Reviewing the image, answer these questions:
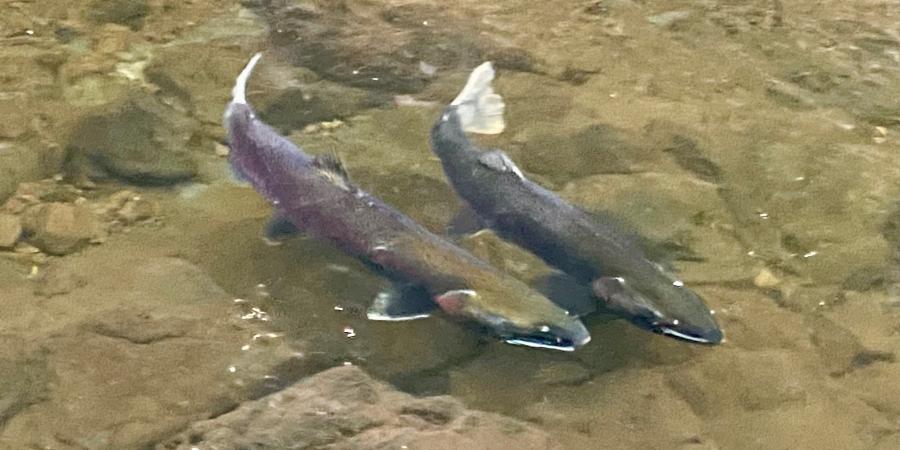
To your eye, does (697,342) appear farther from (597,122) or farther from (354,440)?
(597,122)

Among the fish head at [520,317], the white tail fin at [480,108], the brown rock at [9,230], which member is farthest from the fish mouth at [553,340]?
the brown rock at [9,230]

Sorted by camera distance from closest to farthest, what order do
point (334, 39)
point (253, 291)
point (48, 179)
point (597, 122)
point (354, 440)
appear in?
1. point (354, 440)
2. point (253, 291)
3. point (48, 179)
4. point (597, 122)
5. point (334, 39)

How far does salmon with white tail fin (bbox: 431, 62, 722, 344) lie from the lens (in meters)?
2.80

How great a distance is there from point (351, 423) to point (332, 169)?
0.90 m

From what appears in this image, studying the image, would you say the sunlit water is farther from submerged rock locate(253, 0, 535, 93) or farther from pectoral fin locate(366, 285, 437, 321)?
pectoral fin locate(366, 285, 437, 321)

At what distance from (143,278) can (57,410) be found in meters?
0.59

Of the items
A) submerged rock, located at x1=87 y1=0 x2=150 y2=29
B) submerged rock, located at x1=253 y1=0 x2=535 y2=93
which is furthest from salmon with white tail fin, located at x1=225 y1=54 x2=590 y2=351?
submerged rock, located at x1=87 y1=0 x2=150 y2=29

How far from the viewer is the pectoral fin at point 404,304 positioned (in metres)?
2.84

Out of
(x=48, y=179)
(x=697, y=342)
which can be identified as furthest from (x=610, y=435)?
(x=48, y=179)

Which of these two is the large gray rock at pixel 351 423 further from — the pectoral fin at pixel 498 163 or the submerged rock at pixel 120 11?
the submerged rock at pixel 120 11

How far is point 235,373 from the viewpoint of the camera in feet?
9.44

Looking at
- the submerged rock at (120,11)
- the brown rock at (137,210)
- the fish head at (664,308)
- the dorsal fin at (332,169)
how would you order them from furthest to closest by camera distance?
1. the submerged rock at (120,11)
2. the brown rock at (137,210)
3. the dorsal fin at (332,169)
4. the fish head at (664,308)

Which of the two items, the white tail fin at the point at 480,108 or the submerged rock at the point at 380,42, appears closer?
the white tail fin at the point at 480,108

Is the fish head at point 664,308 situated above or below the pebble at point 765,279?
above
